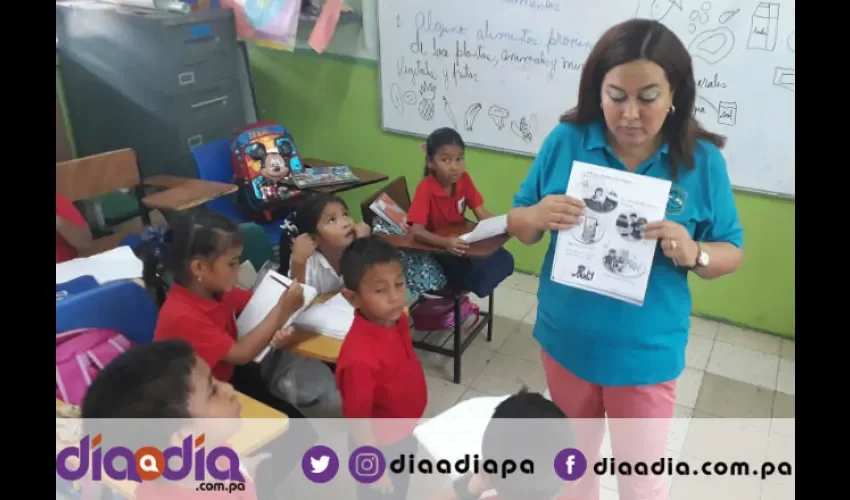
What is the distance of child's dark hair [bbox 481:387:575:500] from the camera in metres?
1.02

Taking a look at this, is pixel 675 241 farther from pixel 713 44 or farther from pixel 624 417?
pixel 713 44

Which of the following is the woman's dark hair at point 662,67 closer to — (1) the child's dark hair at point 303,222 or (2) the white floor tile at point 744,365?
(1) the child's dark hair at point 303,222

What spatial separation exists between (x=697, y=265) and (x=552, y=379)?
0.44 metres

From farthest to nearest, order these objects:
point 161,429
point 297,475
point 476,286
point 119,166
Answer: point 119,166 < point 476,286 < point 297,475 < point 161,429

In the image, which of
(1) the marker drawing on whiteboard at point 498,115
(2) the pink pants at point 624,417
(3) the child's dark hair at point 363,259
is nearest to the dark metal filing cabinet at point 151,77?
(1) the marker drawing on whiteboard at point 498,115

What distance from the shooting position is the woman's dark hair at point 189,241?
1739 mm

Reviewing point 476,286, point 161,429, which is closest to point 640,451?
point 161,429

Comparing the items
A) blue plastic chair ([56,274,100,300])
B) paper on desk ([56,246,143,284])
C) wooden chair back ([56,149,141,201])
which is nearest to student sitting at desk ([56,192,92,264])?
wooden chair back ([56,149,141,201])

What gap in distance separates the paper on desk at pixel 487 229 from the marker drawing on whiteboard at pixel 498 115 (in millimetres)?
1119

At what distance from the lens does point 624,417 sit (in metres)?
1.40

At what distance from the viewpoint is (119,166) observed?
2.94m

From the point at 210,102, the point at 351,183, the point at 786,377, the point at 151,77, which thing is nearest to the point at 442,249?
the point at 351,183

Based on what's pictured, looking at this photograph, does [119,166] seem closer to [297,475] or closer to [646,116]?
[297,475]
